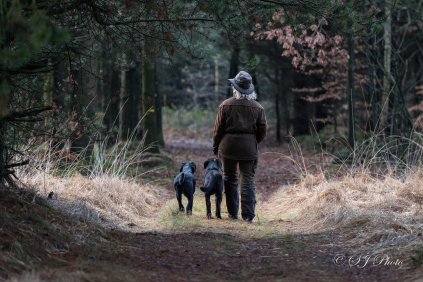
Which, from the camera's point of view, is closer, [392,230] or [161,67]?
[392,230]

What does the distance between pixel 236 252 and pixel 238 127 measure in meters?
2.08

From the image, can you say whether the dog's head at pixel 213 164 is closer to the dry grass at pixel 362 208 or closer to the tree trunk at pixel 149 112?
the dry grass at pixel 362 208

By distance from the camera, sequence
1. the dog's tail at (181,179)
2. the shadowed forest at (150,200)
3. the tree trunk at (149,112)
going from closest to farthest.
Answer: the shadowed forest at (150,200), the dog's tail at (181,179), the tree trunk at (149,112)

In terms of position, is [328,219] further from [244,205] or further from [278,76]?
[278,76]

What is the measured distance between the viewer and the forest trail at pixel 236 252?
3.22 m

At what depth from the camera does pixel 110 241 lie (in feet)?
13.6

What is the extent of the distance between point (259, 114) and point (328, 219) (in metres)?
1.83

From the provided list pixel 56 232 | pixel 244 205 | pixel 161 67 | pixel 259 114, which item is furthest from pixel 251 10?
pixel 161 67

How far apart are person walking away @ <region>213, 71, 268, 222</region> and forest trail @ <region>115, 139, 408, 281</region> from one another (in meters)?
0.47

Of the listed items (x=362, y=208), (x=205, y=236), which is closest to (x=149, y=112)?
(x=205, y=236)

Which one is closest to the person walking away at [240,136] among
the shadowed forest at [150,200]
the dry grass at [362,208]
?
the shadowed forest at [150,200]

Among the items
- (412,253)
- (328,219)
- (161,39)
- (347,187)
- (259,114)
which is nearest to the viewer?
(412,253)

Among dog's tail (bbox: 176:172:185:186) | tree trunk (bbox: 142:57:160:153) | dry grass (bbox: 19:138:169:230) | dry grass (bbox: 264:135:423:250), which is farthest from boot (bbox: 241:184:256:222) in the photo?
tree trunk (bbox: 142:57:160:153)

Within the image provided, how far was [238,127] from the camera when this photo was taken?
18.3 feet
